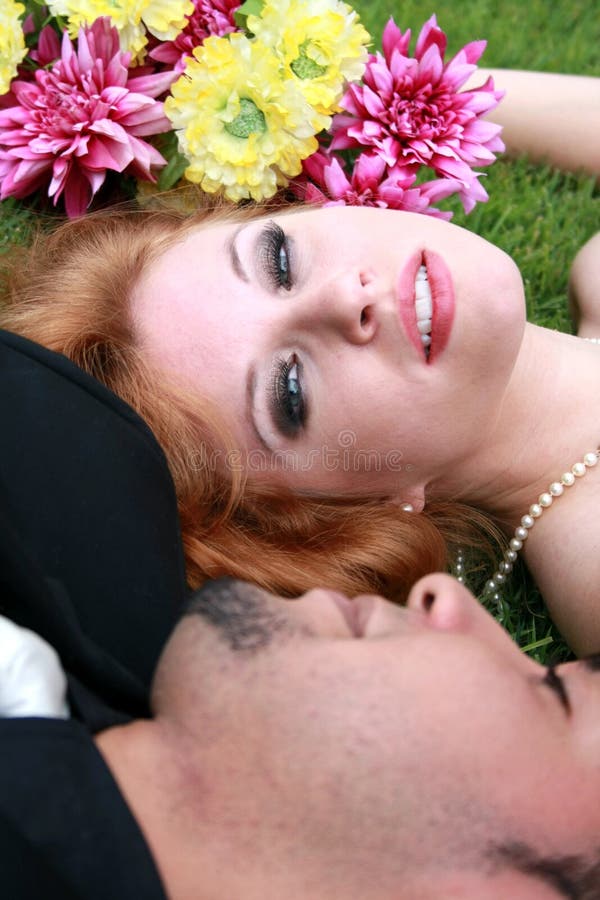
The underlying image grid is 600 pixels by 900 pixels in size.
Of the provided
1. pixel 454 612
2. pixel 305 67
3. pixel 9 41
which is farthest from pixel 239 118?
pixel 454 612

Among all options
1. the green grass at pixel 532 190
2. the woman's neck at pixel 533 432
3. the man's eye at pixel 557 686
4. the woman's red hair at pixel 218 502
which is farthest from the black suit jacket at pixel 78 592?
the green grass at pixel 532 190

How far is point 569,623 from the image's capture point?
7.23 ft

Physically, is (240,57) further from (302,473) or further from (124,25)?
(302,473)

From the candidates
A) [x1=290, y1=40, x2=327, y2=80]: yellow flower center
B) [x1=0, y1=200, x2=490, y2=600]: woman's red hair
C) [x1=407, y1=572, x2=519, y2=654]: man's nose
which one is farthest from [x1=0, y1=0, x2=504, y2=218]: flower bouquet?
[x1=407, y1=572, x2=519, y2=654]: man's nose

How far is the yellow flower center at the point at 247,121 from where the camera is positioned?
7.56 ft

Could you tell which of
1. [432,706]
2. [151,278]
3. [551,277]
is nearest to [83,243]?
[151,278]

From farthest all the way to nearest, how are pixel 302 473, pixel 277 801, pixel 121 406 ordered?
pixel 302 473 < pixel 121 406 < pixel 277 801

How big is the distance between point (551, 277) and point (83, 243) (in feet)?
5.29

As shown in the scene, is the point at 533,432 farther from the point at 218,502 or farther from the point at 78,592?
the point at 78,592

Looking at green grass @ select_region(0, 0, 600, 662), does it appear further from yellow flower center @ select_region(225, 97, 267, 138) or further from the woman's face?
yellow flower center @ select_region(225, 97, 267, 138)

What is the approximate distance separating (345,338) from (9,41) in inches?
52.3

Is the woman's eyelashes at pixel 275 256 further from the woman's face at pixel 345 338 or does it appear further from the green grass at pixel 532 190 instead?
the green grass at pixel 532 190

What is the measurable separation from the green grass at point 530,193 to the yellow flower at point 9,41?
464 mm

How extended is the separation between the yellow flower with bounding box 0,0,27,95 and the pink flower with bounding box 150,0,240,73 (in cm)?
37
